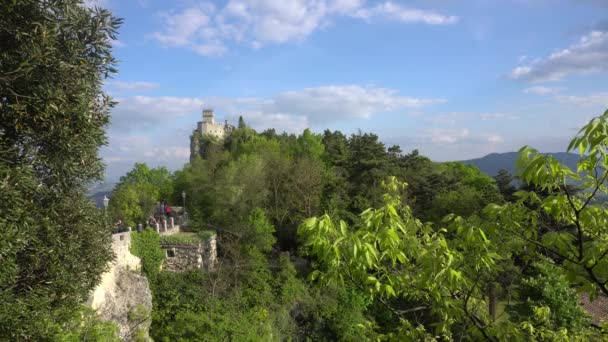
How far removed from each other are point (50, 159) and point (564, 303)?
15.0 meters

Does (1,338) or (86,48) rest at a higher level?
(86,48)

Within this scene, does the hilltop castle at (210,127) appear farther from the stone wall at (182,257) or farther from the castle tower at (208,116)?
the stone wall at (182,257)

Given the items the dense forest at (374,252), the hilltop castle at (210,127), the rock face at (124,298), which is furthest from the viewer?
the hilltop castle at (210,127)

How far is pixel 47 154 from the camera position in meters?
5.80

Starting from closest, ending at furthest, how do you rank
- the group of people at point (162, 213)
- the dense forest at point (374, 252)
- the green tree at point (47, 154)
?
the dense forest at point (374, 252), the green tree at point (47, 154), the group of people at point (162, 213)

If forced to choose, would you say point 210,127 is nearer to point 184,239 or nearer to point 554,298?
point 184,239

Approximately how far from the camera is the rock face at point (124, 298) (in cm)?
1245

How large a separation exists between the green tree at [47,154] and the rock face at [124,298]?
585 cm

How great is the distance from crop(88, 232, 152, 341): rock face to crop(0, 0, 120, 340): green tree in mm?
5847

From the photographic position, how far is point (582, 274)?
297cm

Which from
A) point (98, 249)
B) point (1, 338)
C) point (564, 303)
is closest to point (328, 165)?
point (564, 303)

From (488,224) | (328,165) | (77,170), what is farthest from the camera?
(328,165)

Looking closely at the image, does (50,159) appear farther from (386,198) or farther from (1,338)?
(386,198)

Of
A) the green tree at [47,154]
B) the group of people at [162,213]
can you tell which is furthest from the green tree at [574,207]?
the group of people at [162,213]
